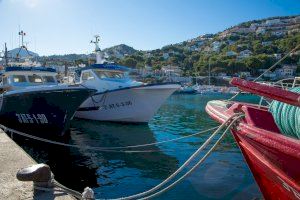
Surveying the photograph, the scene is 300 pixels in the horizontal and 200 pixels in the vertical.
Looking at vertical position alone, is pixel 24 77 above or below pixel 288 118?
above

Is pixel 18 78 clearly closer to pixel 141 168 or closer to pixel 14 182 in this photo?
pixel 141 168

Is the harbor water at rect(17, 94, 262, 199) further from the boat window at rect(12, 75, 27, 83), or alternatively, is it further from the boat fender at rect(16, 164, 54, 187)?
the boat fender at rect(16, 164, 54, 187)

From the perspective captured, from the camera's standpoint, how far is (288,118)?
4438 millimetres

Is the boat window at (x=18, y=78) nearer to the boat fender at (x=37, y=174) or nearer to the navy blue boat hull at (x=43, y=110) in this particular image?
the navy blue boat hull at (x=43, y=110)

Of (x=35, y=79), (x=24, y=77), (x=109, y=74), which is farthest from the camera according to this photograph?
(x=109, y=74)

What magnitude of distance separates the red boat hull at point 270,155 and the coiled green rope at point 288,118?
149 mm

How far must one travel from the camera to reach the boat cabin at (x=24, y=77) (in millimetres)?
16184

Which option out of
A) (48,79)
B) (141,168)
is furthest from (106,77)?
(141,168)

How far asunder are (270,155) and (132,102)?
1532 cm

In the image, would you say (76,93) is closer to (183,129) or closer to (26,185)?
(183,129)

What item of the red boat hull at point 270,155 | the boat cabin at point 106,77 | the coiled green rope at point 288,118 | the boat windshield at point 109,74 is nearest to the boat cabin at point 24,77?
the boat cabin at point 106,77

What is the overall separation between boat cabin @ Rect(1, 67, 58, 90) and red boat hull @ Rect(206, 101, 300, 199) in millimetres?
13272

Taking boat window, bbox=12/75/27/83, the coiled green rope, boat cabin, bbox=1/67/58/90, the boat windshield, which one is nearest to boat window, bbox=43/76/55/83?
boat cabin, bbox=1/67/58/90

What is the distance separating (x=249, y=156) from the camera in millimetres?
4988
